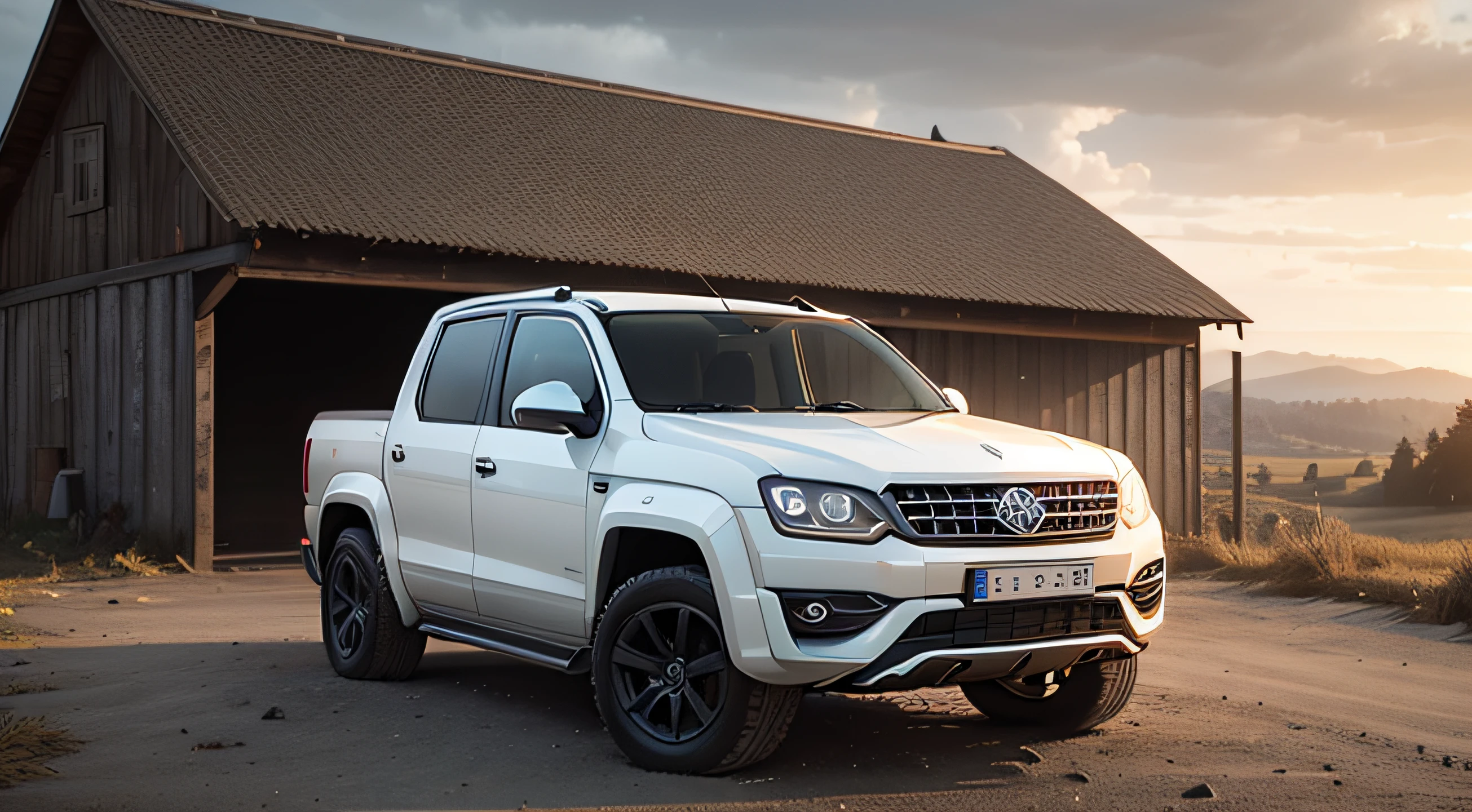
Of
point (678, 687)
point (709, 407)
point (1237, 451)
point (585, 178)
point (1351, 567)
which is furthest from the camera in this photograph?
point (1237, 451)

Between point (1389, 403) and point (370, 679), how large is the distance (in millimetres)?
172103

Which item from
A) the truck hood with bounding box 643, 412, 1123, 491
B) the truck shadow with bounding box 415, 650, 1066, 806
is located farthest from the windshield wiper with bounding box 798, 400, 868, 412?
the truck shadow with bounding box 415, 650, 1066, 806

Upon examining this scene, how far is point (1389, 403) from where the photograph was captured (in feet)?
530

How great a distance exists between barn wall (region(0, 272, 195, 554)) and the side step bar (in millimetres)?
9026

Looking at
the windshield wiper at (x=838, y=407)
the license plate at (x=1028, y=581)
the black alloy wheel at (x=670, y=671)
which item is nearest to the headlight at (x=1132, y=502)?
the license plate at (x=1028, y=581)

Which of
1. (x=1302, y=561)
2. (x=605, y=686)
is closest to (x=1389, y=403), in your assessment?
(x=1302, y=561)

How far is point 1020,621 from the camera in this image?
17.0 feet

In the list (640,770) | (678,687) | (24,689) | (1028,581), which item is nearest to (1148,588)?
(1028,581)

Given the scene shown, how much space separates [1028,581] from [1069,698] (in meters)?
1.35

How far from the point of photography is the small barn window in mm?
17875

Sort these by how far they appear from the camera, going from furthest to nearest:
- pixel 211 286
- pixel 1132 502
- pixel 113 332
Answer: pixel 113 332
pixel 211 286
pixel 1132 502

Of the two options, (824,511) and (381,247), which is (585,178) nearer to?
(381,247)

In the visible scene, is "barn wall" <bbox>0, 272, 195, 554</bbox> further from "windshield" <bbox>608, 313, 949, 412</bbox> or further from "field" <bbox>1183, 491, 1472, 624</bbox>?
"field" <bbox>1183, 491, 1472, 624</bbox>

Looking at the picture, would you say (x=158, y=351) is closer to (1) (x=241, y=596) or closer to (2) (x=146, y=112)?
(2) (x=146, y=112)
